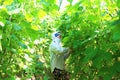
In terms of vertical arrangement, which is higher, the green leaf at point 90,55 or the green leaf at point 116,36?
the green leaf at point 116,36

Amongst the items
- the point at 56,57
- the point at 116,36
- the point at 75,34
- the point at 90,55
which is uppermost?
the point at 116,36

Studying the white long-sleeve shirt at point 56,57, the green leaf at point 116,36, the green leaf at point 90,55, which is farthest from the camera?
the white long-sleeve shirt at point 56,57

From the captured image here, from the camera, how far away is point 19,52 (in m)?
3.10

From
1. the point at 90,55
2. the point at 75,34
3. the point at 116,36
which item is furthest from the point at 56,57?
the point at 116,36

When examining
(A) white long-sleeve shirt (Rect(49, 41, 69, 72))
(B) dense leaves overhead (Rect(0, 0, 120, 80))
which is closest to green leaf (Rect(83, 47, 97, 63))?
(B) dense leaves overhead (Rect(0, 0, 120, 80))

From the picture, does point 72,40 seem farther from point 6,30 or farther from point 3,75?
point 6,30

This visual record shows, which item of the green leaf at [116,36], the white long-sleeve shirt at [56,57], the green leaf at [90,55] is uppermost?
the green leaf at [116,36]

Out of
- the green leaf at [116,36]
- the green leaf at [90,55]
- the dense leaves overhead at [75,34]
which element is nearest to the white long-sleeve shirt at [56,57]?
A: the dense leaves overhead at [75,34]

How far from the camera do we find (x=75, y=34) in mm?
4219

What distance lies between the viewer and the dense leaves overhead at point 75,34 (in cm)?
249

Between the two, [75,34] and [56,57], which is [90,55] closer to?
[75,34]

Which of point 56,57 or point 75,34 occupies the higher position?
point 75,34

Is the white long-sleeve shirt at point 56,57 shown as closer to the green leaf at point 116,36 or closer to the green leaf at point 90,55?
the green leaf at point 90,55

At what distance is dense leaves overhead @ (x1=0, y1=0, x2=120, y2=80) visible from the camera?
2.49m
